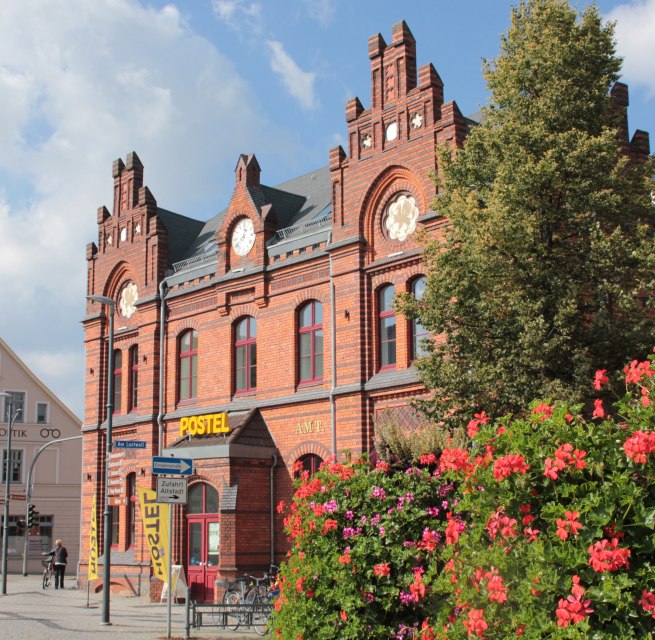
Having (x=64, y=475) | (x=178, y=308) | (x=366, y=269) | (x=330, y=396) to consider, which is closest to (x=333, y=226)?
(x=366, y=269)

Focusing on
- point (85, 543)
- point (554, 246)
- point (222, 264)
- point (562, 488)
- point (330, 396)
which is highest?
point (222, 264)

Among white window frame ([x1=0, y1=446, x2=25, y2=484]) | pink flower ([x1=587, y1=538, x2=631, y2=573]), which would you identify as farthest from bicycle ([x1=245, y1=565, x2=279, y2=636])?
white window frame ([x1=0, y1=446, x2=25, y2=484])

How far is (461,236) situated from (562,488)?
28.4 ft

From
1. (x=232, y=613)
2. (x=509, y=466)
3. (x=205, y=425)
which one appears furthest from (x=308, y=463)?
(x=509, y=466)

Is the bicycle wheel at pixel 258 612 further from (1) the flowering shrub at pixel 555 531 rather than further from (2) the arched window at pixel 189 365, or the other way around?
(1) the flowering shrub at pixel 555 531

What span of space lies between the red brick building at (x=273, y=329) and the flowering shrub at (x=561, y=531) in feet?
39.6

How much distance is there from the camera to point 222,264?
1068 inches

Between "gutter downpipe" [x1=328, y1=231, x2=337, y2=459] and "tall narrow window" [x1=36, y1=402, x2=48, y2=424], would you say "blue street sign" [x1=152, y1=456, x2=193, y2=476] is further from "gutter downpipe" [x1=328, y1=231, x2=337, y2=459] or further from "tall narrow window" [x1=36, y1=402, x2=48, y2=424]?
"tall narrow window" [x1=36, y1=402, x2=48, y2=424]

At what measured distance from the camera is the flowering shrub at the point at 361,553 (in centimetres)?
1025

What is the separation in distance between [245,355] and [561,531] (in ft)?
66.2

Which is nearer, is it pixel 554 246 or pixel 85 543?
pixel 554 246

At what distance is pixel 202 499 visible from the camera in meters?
25.4

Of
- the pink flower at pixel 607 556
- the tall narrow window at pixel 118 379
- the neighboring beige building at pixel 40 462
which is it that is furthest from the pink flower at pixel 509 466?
the neighboring beige building at pixel 40 462

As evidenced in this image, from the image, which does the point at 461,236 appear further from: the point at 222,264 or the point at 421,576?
the point at 222,264
